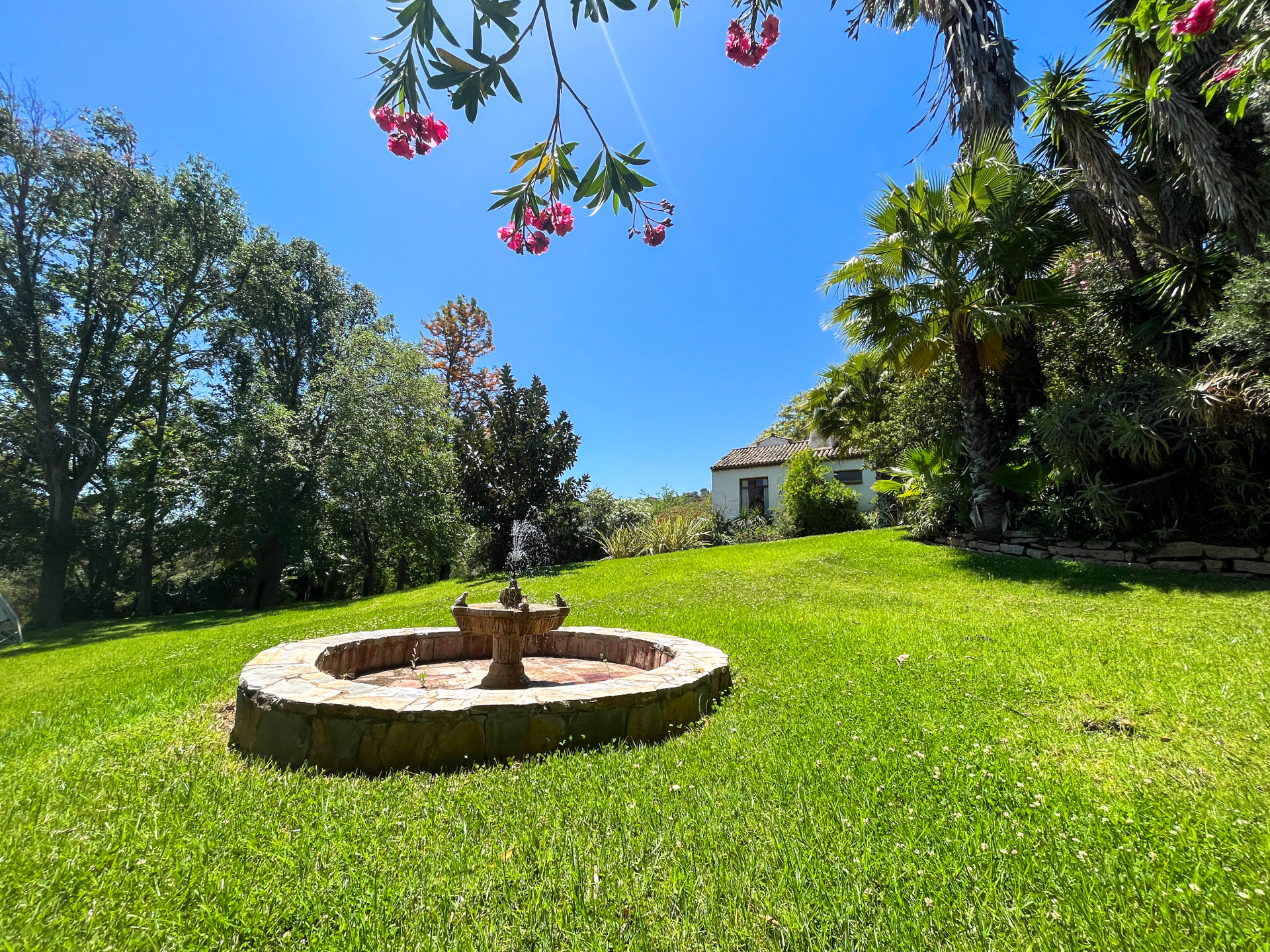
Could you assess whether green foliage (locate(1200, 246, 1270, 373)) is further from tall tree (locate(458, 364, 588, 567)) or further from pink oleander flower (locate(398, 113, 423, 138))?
tall tree (locate(458, 364, 588, 567))

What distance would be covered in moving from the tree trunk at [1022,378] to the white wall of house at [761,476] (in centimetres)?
985

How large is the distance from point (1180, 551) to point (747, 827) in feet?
33.1

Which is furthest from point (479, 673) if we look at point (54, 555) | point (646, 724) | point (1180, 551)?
point (54, 555)

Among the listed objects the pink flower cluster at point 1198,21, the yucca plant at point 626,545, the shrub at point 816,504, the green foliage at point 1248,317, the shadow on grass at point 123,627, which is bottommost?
the shadow on grass at point 123,627

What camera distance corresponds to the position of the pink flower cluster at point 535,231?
1991mm

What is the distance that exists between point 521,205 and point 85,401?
23.2 meters

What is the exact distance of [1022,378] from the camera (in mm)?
10656

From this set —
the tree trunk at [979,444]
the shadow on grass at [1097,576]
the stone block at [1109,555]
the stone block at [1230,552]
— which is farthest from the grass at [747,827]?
the tree trunk at [979,444]

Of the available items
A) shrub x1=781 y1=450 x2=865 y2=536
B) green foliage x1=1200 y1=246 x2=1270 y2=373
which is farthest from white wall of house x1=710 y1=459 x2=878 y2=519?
green foliage x1=1200 y1=246 x2=1270 y2=373

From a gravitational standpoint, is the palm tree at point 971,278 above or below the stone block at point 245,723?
above

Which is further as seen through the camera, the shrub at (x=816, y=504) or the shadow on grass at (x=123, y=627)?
the shrub at (x=816, y=504)

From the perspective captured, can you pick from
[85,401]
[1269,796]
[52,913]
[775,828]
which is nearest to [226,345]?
[85,401]

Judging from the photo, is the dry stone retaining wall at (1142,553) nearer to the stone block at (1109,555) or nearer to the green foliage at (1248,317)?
the stone block at (1109,555)

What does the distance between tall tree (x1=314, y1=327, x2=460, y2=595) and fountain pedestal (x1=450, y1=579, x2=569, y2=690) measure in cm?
1409
